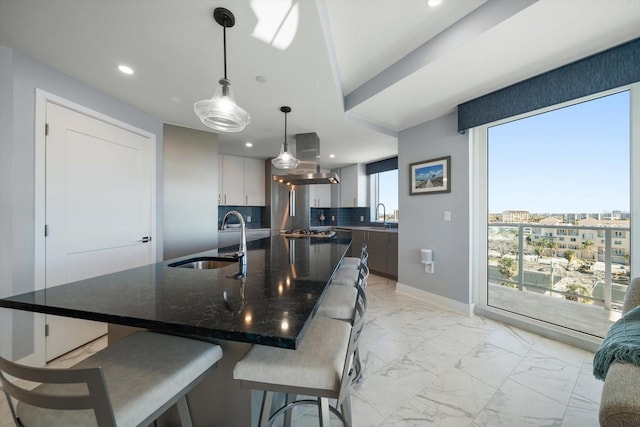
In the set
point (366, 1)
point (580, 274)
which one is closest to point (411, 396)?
point (580, 274)

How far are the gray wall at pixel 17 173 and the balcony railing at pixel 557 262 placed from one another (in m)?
4.24

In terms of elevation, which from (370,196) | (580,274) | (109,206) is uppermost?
(370,196)

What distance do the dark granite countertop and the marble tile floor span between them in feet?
2.90

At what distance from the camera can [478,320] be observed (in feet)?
8.52

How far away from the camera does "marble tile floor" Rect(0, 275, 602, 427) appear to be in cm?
136

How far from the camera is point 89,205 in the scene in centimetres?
220

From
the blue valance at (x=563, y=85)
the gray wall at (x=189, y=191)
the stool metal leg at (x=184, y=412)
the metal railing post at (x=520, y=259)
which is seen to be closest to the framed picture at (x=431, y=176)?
the blue valance at (x=563, y=85)

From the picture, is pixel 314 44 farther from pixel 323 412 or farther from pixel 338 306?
pixel 323 412

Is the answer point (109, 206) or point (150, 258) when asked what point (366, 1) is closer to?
point (109, 206)

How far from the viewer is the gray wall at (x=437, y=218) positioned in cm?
280

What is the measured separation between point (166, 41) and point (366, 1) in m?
1.36

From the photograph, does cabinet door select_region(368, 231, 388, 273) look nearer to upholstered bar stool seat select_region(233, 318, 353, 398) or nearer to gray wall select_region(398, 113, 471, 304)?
gray wall select_region(398, 113, 471, 304)

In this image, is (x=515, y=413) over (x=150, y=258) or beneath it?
beneath

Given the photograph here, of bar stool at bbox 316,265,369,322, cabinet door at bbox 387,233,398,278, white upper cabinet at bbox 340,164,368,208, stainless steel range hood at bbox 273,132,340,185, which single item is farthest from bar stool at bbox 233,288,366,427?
white upper cabinet at bbox 340,164,368,208
